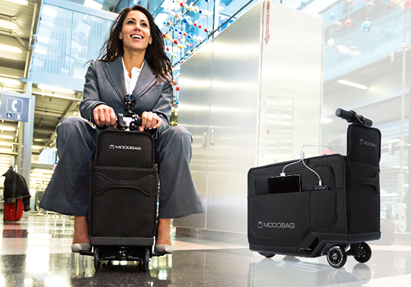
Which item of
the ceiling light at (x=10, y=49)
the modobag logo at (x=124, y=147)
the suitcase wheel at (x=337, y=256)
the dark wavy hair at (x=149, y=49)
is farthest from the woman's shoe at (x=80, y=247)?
the ceiling light at (x=10, y=49)

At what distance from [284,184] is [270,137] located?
1.23 meters

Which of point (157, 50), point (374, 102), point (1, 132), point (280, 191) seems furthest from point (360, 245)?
point (1, 132)

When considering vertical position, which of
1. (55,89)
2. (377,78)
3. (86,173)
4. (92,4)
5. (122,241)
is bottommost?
(122,241)

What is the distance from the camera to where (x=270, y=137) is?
3.16 m

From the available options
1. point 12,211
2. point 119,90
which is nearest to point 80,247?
point 119,90

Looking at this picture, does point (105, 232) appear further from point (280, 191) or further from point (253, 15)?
point (253, 15)

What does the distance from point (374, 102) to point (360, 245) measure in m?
3.13

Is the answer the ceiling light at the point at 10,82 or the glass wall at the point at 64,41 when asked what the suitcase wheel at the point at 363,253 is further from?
the ceiling light at the point at 10,82

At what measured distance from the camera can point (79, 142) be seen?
62.2 inches

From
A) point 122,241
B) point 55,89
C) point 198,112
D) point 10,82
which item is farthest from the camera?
point 55,89

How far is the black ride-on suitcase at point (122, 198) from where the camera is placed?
1436 millimetres

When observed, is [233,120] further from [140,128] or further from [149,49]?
[140,128]

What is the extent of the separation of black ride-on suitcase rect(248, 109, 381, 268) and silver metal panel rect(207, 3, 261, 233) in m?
1.14

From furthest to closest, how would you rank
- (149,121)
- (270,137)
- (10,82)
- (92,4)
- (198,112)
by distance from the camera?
(92,4) → (10,82) → (198,112) → (270,137) → (149,121)
